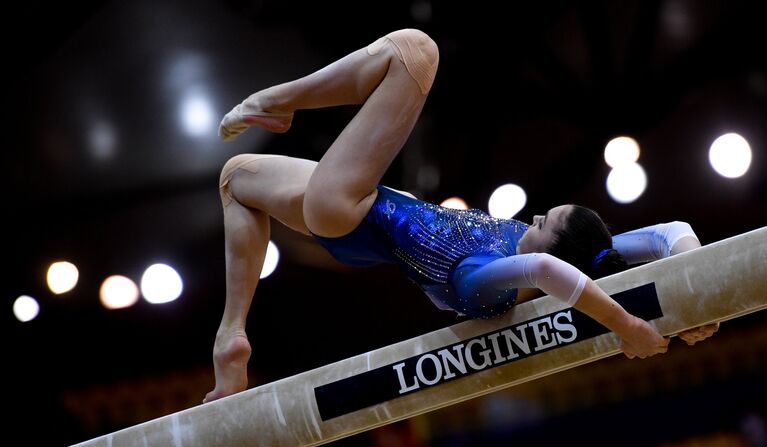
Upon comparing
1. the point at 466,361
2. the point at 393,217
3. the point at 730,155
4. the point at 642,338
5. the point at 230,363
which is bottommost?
the point at 642,338

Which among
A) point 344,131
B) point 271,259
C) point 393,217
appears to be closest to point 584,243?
point 393,217

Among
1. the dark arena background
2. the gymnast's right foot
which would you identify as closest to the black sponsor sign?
the gymnast's right foot

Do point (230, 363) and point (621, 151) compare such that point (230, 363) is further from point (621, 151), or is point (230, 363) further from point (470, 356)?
point (621, 151)

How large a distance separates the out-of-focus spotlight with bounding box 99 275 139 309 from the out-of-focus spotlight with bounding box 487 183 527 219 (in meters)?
2.72

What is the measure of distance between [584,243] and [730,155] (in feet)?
14.0

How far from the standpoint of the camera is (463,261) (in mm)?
2398

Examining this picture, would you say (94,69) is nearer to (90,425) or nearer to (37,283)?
(37,283)

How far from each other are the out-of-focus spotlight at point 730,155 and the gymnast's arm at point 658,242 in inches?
157

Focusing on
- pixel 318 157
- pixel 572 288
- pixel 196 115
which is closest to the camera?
pixel 572 288

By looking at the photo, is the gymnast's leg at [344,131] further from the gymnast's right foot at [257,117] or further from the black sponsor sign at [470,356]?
the black sponsor sign at [470,356]

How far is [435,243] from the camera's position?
2.45m

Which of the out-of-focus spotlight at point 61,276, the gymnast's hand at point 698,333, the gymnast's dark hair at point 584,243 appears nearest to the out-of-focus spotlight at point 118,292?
the out-of-focus spotlight at point 61,276

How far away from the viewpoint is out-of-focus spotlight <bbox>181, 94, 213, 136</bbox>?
5508 mm

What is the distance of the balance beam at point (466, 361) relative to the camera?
2.22 meters
